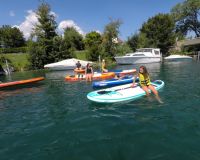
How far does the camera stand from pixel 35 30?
47250 millimetres

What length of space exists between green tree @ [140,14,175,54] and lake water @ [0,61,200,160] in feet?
163

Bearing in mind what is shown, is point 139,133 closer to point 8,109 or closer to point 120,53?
point 8,109

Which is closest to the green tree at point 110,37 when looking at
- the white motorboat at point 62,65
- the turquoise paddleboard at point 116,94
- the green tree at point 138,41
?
the green tree at point 138,41

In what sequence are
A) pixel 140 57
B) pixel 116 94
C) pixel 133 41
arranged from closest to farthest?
pixel 116 94
pixel 140 57
pixel 133 41

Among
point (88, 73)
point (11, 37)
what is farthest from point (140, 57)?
point (11, 37)

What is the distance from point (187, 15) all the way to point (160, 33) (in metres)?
30.3

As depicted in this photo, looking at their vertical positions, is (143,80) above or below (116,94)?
above

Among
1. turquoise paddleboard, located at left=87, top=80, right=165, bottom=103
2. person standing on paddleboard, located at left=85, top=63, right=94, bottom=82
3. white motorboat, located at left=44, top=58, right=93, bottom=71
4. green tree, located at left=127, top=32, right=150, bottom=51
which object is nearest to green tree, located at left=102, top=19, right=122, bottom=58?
green tree, located at left=127, top=32, right=150, bottom=51

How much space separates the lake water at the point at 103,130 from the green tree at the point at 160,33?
49672mm

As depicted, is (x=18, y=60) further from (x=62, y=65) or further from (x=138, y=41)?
(x=138, y=41)

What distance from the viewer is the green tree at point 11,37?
68512mm

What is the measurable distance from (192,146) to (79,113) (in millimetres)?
5266

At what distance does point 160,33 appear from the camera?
5947cm

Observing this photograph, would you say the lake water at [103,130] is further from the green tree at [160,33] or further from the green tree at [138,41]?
the green tree at [160,33]
